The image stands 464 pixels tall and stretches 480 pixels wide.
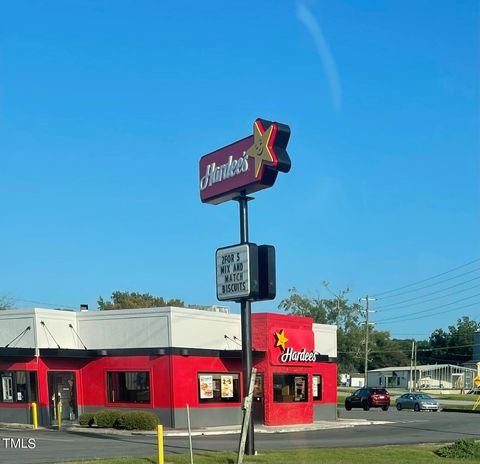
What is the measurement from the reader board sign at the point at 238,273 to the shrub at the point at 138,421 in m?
11.1

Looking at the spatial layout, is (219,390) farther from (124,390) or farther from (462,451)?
(462,451)

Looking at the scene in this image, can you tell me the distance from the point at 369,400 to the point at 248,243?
134 feet

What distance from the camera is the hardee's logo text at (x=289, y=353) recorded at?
33000 millimetres

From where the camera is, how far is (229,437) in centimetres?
2564

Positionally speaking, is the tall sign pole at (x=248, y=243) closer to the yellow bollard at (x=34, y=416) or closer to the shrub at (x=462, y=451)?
the shrub at (x=462, y=451)

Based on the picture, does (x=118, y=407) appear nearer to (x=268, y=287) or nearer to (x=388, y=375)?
(x=268, y=287)

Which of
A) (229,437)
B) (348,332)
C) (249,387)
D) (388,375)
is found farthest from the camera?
(388,375)

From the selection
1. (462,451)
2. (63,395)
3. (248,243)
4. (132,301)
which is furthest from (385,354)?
(248,243)

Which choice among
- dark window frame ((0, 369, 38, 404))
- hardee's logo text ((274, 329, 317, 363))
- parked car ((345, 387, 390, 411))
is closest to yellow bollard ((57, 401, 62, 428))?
dark window frame ((0, 369, 38, 404))

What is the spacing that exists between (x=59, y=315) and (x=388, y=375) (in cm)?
9775

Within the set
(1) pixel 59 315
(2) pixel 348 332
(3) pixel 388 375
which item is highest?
(1) pixel 59 315

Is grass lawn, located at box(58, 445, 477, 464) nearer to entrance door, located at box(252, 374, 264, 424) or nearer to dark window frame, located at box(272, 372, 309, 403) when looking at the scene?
entrance door, located at box(252, 374, 264, 424)

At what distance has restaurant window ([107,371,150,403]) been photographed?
30.3m

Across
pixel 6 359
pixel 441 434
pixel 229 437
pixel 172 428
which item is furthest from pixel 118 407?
pixel 441 434
